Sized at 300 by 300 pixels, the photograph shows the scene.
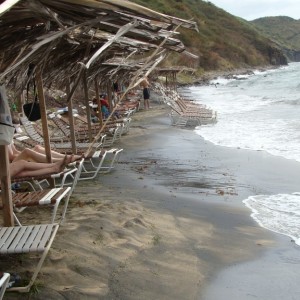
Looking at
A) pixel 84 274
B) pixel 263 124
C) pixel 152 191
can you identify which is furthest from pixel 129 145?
pixel 84 274

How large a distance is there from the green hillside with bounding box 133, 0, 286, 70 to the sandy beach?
44.4 m

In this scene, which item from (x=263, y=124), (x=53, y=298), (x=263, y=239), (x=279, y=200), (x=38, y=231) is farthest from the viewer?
(x=263, y=124)

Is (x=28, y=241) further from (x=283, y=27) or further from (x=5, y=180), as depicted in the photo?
(x=283, y=27)

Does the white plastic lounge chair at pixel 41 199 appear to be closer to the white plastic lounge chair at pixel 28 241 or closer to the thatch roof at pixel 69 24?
the white plastic lounge chair at pixel 28 241

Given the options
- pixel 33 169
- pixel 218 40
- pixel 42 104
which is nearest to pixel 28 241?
pixel 33 169

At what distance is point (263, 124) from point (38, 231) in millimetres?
13366

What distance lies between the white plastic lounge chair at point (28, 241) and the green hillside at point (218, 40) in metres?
47.9

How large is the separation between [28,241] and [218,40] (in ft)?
267

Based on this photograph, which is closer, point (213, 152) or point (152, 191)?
point (152, 191)

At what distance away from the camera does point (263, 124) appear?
15992 mm

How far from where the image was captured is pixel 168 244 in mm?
4434

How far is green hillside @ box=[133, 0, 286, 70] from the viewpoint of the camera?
7269 cm

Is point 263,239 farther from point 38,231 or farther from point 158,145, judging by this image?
point 158,145

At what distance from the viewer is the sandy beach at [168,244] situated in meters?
3.55
